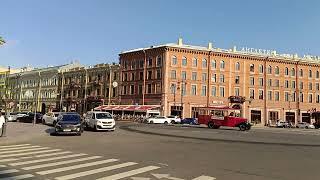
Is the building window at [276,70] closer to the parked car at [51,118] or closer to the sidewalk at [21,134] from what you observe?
the parked car at [51,118]

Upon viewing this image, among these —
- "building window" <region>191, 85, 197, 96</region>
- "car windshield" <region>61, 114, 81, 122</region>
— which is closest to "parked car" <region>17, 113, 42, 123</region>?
"car windshield" <region>61, 114, 81, 122</region>

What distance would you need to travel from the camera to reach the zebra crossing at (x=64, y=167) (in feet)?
40.9

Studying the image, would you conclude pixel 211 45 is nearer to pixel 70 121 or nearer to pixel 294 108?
pixel 294 108

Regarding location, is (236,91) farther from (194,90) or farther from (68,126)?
(68,126)

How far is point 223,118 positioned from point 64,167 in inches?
1564

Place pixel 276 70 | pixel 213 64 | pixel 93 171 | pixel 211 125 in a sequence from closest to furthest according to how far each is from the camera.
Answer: pixel 93 171
pixel 211 125
pixel 213 64
pixel 276 70

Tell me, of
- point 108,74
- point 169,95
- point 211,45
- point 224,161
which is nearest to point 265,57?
point 211,45

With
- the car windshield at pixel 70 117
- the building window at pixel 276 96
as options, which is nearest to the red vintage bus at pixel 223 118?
the car windshield at pixel 70 117

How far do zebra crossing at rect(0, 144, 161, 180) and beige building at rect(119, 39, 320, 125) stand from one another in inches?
2676

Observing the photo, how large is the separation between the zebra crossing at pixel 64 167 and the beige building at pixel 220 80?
2676 inches

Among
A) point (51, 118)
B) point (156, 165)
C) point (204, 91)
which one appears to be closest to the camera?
point (156, 165)

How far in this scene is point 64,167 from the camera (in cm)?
1416

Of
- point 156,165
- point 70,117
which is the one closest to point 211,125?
point 70,117

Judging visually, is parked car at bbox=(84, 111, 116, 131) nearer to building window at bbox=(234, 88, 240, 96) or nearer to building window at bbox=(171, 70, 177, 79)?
building window at bbox=(171, 70, 177, 79)
